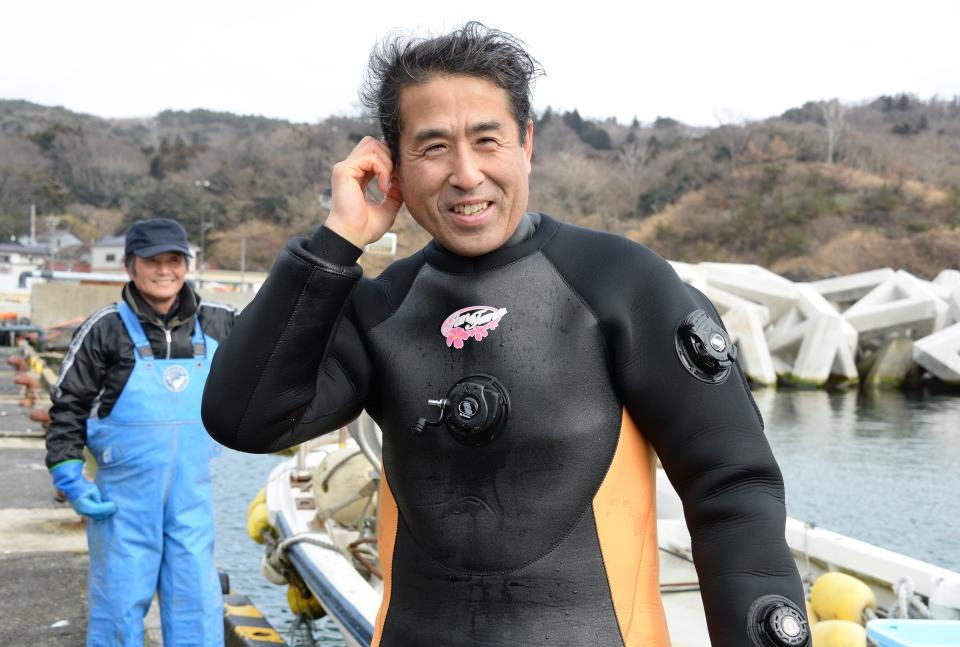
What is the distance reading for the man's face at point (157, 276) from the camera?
14.0 ft

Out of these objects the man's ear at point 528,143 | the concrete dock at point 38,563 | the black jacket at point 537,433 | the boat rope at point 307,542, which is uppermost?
the man's ear at point 528,143

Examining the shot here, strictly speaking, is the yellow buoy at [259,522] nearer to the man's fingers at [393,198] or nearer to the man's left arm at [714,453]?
the man's fingers at [393,198]

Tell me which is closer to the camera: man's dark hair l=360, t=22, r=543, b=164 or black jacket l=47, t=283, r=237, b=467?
man's dark hair l=360, t=22, r=543, b=164

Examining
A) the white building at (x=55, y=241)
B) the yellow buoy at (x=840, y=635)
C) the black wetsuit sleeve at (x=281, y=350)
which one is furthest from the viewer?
the white building at (x=55, y=241)

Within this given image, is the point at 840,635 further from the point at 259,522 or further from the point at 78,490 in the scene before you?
the point at 259,522

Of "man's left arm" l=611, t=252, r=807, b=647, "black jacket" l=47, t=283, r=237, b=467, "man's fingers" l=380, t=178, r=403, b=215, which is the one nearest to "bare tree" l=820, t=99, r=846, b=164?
"black jacket" l=47, t=283, r=237, b=467

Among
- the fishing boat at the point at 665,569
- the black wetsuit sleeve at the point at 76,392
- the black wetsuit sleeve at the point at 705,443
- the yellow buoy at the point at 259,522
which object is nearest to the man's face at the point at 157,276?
the black wetsuit sleeve at the point at 76,392

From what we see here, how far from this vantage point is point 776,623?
57.1 inches

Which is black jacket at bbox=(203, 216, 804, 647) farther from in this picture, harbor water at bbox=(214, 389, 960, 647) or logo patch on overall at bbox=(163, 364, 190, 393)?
harbor water at bbox=(214, 389, 960, 647)

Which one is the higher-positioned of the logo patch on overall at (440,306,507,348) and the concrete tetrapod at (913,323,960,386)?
the logo patch on overall at (440,306,507,348)

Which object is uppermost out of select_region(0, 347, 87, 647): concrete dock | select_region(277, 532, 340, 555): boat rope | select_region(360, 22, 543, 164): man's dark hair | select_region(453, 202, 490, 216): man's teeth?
select_region(360, 22, 543, 164): man's dark hair

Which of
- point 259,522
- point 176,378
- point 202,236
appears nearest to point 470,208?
point 176,378

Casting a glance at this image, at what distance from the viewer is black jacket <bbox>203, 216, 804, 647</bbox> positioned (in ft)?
5.16

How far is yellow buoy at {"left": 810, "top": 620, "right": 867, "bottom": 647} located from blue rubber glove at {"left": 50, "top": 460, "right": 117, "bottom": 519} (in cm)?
316
